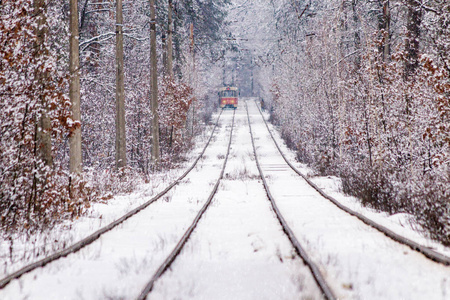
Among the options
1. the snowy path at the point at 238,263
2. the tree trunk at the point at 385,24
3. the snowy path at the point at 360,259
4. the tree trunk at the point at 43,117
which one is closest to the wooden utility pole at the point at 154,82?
the tree trunk at the point at 385,24

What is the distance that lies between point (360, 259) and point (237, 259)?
1.57m

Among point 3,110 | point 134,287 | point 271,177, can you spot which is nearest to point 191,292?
point 134,287

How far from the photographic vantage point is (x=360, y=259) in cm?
538

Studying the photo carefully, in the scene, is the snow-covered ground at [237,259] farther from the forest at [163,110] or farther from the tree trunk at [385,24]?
the tree trunk at [385,24]

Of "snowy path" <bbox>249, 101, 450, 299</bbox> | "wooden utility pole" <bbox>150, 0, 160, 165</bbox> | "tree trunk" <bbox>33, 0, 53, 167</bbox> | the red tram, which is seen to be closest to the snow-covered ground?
"snowy path" <bbox>249, 101, 450, 299</bbox>

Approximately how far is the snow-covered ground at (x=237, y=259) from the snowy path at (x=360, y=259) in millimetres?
12

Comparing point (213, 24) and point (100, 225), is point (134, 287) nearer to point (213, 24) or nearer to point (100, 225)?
point (100, 225)

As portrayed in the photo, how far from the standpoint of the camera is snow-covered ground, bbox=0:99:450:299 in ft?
14.4

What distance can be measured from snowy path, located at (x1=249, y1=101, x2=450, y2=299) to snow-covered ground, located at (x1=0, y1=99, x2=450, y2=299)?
0.01 meters

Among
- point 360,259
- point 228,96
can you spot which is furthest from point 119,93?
point 228,96

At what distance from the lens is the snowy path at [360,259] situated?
4281 mm

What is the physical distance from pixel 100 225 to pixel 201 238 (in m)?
2.09

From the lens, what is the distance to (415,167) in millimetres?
10812

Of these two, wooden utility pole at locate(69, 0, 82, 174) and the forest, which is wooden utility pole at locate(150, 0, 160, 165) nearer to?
the forest
